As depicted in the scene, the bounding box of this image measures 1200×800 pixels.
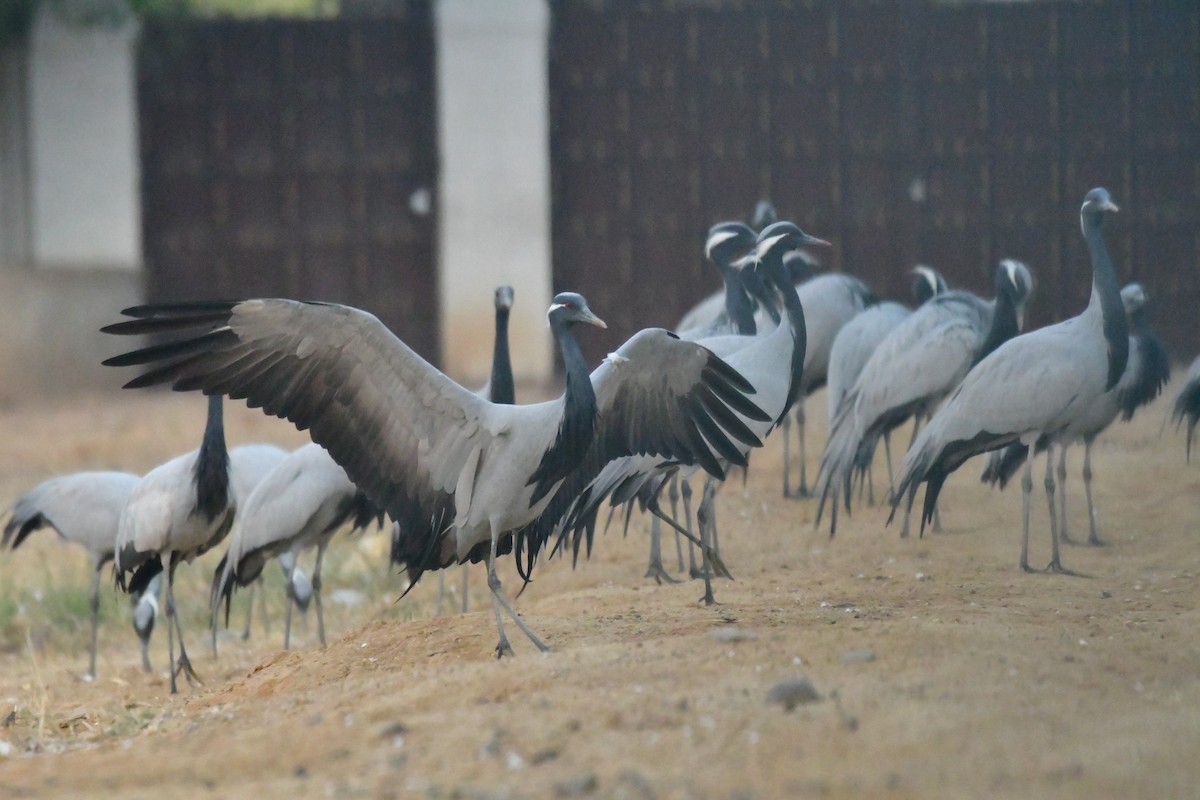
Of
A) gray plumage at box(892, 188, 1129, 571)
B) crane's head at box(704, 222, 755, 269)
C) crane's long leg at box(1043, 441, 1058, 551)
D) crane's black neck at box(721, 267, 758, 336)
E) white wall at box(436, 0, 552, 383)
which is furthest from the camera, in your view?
white wall at box(436, 0, 552, 383)

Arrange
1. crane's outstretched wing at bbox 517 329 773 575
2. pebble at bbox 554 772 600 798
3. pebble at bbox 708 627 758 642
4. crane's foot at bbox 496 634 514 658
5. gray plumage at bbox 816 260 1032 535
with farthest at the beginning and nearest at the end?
gray plumage at bbox 816 260 1032 535
crane's outstretched wing at bbox 517 329 773 575
crane's foot at bbox 496 634 514 658
pebble at bbox 708 627 758 642
pebble at bbox 554 772 600 798

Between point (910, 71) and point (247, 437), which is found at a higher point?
point (910, 71)

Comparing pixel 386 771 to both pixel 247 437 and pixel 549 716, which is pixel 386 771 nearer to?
pixel 549 716

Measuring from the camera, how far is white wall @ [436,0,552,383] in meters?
12.5

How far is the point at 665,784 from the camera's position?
12.1 feet

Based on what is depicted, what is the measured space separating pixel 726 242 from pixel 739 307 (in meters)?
0.62

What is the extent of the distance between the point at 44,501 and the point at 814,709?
4.86 meters

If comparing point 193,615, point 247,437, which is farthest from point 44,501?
point 247,437

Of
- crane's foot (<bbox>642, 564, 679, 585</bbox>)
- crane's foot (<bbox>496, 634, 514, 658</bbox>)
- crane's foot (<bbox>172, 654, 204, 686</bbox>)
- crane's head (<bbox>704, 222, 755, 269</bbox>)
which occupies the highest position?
crane's head (<bbox>704, 222, 755, 269</bbox>)

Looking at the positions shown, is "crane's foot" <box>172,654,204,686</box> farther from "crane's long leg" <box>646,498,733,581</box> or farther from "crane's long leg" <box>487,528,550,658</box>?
"crane's long leg" <box>646,498,733,581</box>

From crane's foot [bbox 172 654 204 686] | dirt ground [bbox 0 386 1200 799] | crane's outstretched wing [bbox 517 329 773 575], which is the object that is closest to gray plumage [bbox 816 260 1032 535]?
dirt ground [bbox 0 386 1200 799]

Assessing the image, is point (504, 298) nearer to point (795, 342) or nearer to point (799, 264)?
point (795, 342)

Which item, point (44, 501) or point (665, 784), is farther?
point (44, 501)

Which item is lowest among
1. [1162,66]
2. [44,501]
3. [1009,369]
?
[44,501]
